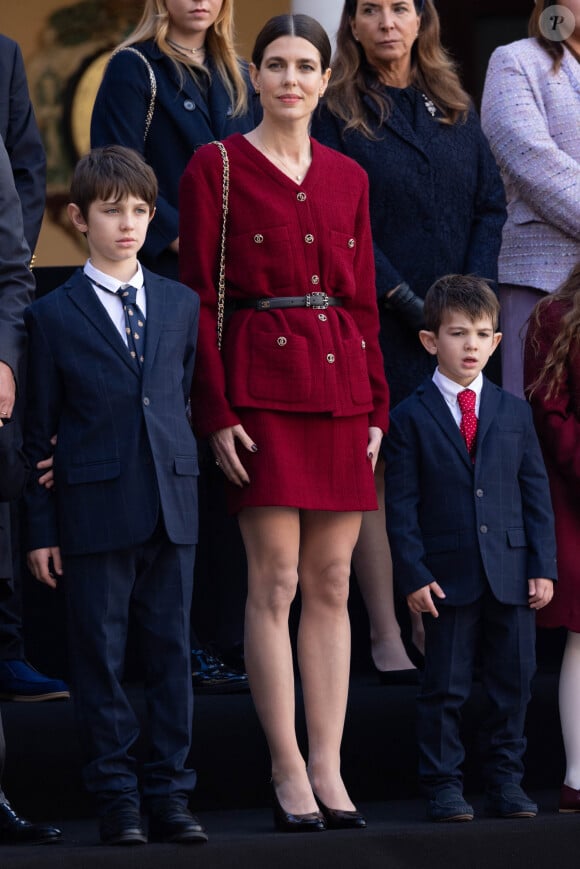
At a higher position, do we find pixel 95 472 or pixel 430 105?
pixel 430 105

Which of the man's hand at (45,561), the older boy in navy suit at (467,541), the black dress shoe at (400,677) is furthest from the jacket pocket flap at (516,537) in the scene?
the man's hand at (45,561)

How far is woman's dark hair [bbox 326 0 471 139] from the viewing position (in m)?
4.90

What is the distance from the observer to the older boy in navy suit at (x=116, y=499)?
12.6 feet

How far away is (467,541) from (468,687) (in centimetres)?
35

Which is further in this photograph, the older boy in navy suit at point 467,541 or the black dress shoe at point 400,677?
the black dress shoe at point 400,677

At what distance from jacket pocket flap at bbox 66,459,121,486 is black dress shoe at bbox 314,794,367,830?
928mm

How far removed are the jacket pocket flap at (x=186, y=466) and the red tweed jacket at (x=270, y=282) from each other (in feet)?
0.51

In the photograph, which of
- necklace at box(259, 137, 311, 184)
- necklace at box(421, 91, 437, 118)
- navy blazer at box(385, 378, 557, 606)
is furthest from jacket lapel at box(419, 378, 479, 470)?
necklace at box(421, 91, 437, 118)

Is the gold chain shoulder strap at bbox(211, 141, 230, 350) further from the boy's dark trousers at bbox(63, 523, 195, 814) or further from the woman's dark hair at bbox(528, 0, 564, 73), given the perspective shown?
the woman's dark hair at bbox(528, 0, 564, 73)

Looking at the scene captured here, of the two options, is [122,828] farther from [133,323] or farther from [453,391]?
[453,391]

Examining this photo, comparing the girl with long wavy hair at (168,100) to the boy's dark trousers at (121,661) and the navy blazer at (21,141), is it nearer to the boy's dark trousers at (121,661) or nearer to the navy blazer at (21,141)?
the navy blazer at (21,141)

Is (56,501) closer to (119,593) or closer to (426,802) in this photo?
(119,593)

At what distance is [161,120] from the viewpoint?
4758mm

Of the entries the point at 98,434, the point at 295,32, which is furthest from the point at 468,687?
the point at 295,32
